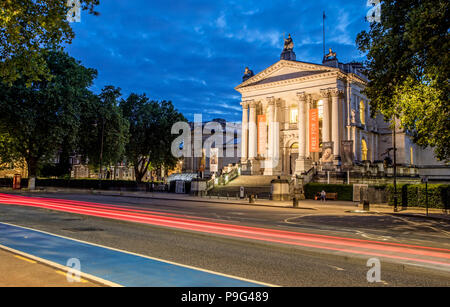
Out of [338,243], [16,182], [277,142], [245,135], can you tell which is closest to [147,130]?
[245,135]

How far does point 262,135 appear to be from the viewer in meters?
50.1

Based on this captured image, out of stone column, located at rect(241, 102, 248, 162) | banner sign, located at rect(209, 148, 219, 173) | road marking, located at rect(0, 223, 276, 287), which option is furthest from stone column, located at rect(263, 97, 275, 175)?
road marking, located at rect(0, 223, 276, 287)

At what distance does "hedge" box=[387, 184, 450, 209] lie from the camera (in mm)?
23266

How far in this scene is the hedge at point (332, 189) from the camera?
107 ft

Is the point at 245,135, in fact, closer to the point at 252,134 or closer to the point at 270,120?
the point at 252,134

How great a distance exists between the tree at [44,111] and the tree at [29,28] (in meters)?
24.1

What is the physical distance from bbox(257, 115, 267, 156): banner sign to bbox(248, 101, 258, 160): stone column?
5.95 ft

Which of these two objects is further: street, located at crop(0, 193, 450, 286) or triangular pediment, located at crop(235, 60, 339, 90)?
triangular pediment, located at crop(235, 60, 339, 90)

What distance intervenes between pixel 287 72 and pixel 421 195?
3015 cm

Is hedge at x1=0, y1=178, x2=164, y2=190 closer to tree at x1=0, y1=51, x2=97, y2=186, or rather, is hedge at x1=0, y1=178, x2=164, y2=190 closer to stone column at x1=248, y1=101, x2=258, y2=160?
tree at x1=0, y1=51, x2=97, y2=186

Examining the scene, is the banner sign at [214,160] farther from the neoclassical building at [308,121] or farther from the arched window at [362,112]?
the arched window at [362,112]

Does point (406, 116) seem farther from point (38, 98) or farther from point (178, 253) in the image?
point (38, 98)

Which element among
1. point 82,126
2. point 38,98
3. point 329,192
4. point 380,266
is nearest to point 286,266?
point 380,266

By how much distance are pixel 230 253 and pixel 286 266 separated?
5.57 feet
